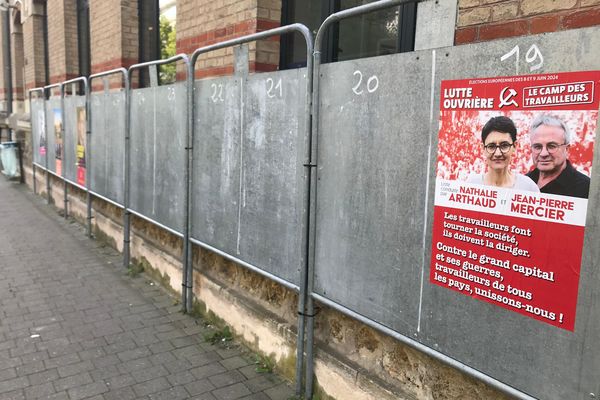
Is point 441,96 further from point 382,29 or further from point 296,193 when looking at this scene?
point 382,29

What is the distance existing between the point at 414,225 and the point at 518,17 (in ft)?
3.42

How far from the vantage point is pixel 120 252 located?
680cm

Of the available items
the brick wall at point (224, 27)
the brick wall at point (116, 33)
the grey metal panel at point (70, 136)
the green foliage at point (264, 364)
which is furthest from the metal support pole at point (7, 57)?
the green foliage at point (264, 364)

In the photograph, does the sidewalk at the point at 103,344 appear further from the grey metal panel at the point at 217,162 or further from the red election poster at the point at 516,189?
the red election poster at the point at 516,189

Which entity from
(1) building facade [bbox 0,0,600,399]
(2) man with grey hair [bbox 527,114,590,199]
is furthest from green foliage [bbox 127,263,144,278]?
(2) man with grey hair [bbox 527,114,590,199]

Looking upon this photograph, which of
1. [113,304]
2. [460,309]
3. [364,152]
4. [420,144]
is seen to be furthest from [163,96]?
[460,309]

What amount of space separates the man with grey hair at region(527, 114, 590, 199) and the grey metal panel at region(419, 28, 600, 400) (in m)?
0.07

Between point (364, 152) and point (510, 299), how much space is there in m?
1.03

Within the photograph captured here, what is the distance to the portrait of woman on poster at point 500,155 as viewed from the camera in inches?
78.3

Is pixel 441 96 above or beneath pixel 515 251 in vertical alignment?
above

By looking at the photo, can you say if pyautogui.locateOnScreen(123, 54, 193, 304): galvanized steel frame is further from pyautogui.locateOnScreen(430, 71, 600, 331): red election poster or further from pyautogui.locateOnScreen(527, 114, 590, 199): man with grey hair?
pyautogui.locateOnScreen(527, 114, 590, 199): man with grey hair

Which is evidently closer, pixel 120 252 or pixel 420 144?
pixel 420 144

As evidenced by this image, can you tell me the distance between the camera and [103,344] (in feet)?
13.5

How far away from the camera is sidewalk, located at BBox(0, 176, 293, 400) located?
345 centimetres
